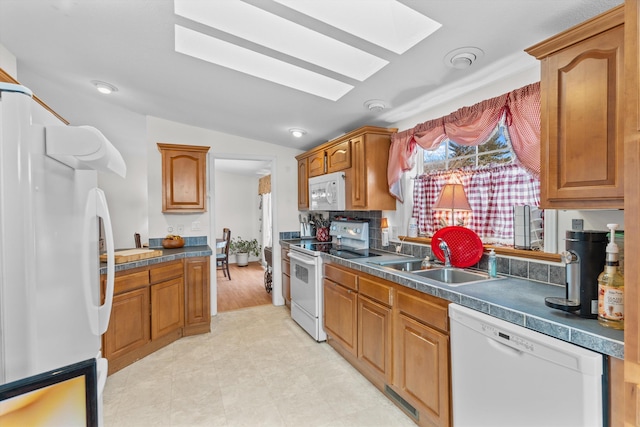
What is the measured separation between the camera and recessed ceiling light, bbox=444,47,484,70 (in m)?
1.83

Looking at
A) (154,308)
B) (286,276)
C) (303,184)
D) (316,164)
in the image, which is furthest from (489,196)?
(154,308)

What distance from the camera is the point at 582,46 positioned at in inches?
52.9

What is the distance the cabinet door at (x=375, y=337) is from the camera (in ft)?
7.16

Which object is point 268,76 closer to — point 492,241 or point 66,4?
point 66,4

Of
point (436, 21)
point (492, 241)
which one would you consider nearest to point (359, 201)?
point (492, 241)

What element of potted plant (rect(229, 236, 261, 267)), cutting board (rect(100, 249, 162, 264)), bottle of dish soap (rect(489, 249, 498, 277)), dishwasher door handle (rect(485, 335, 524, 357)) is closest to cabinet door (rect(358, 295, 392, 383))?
Result: bottle of dish soap (rect(489, 249, 498, 277))

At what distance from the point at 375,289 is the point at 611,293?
1352mm

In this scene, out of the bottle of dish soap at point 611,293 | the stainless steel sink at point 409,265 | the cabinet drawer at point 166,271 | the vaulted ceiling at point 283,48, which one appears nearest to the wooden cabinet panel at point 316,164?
the vaulted ceiling at point 283,48

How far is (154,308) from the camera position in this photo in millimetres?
3027

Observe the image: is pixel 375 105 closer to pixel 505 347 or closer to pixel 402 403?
pixel 505 347

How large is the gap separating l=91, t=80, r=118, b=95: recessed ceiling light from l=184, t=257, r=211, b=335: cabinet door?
184cm

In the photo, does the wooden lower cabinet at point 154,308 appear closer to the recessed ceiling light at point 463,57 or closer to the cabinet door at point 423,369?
the cabinet door at point 423,369

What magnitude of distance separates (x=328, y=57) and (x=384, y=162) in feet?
3.83

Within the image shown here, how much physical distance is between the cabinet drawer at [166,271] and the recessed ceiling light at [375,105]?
2476 mm
